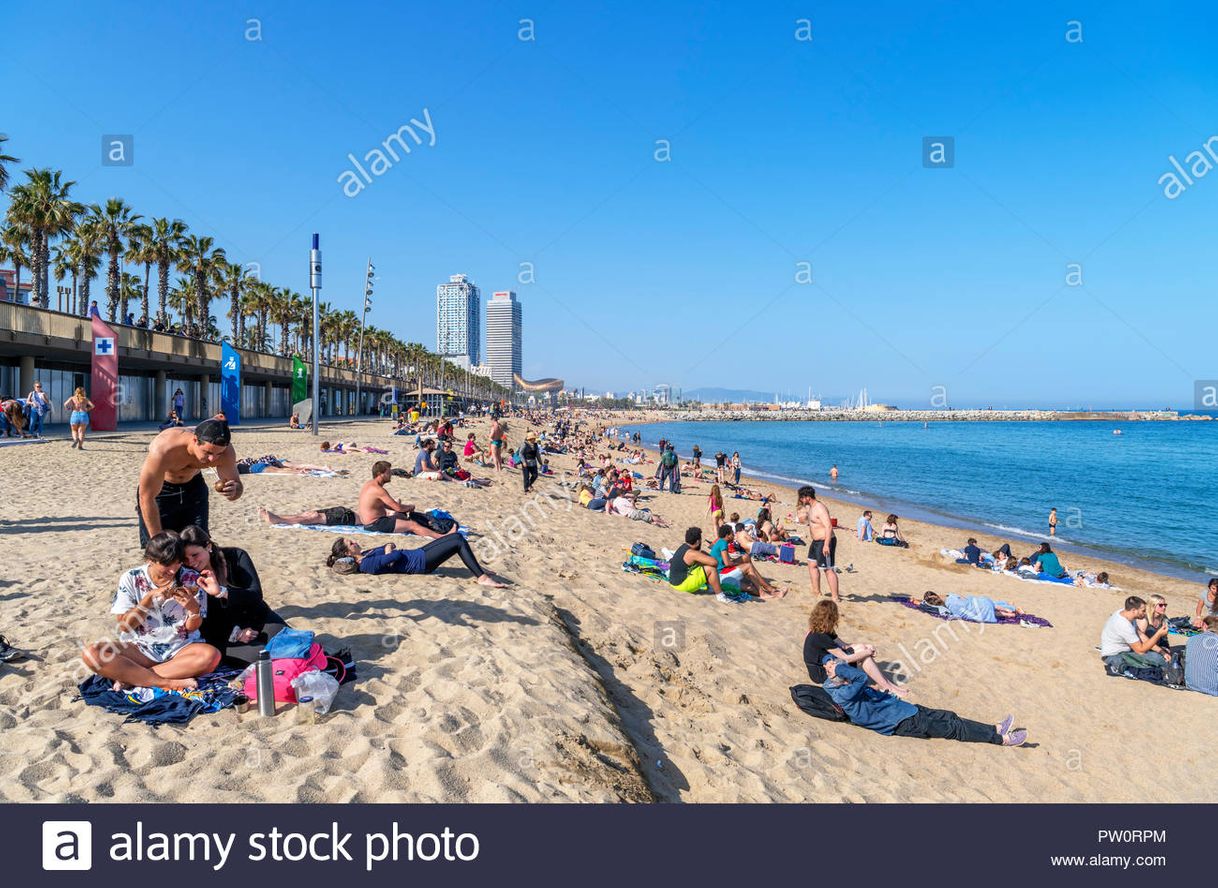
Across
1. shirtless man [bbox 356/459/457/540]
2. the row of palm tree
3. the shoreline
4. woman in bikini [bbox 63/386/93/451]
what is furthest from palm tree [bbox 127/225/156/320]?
the shoreline

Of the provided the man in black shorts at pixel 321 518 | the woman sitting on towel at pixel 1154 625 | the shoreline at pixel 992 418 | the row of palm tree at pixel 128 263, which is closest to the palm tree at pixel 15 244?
the row of palm tree at pixel 128 263

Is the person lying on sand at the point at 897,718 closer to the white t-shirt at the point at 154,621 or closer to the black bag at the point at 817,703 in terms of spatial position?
the black bag at the point at 817,703

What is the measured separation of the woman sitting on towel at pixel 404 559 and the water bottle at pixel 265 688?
10.6 ft

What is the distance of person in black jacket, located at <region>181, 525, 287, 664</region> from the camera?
438cm

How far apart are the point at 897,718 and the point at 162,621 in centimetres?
567

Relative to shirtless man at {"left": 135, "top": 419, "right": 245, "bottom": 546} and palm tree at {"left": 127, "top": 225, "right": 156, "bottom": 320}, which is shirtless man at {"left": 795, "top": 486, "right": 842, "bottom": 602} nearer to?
shirtless man at {"left": 135, "top": 419, "right": 245, "bottom": 546}

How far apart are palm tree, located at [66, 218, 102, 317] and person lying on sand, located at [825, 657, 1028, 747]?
37642 mm

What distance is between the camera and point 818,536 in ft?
29.8

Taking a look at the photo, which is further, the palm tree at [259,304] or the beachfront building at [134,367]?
the palm tree at [259,304]

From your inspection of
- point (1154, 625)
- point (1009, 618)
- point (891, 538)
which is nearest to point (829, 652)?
point (1154, 625)

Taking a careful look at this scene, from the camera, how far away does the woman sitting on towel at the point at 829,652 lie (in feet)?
18.9
